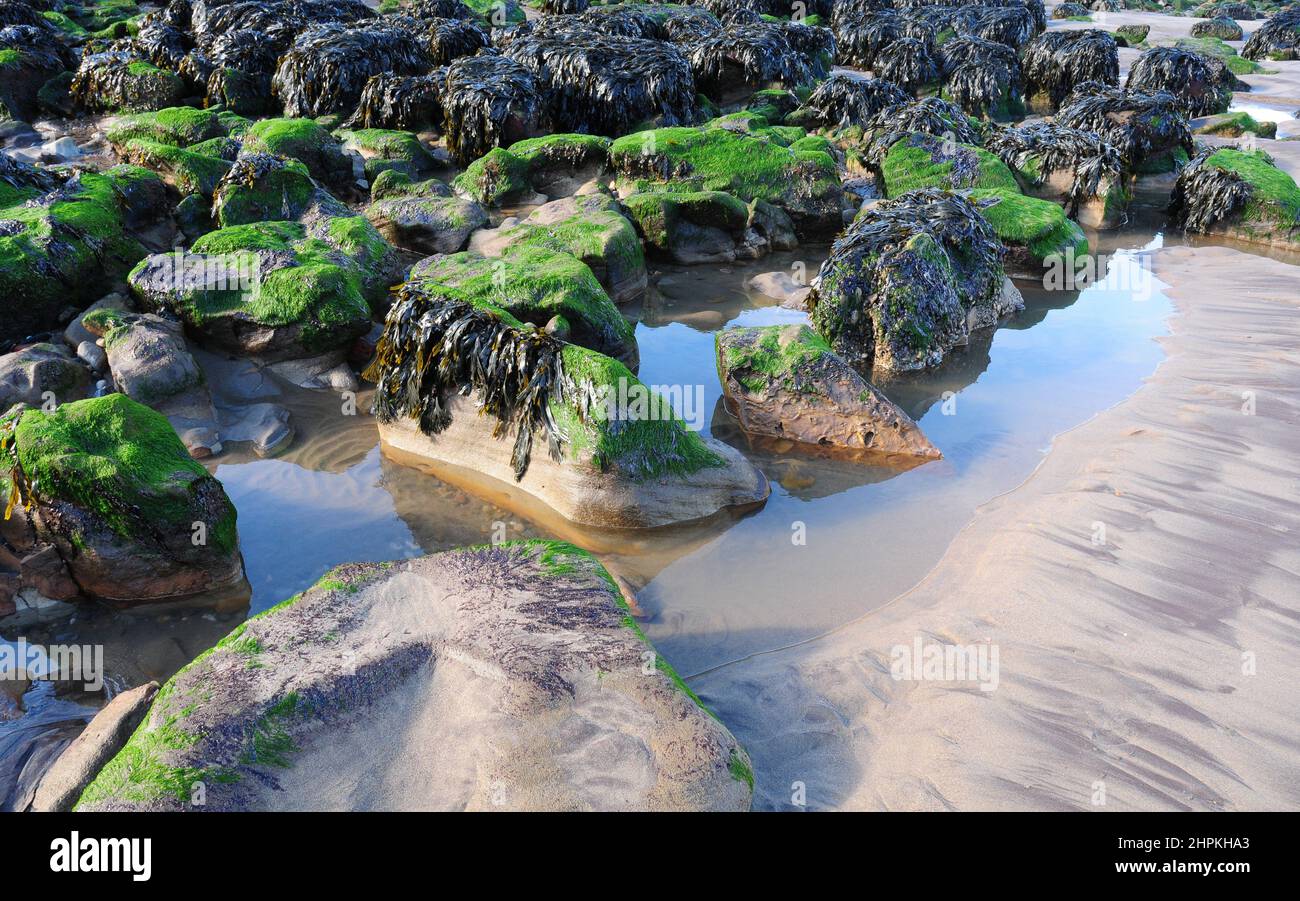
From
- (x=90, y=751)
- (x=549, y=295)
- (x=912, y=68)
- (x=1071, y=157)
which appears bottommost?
(x=90, y=751)

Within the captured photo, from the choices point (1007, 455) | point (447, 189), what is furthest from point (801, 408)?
point (447, 189)

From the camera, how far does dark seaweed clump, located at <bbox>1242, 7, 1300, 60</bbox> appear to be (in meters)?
22.8

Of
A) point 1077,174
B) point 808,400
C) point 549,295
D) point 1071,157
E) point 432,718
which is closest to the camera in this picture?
point 432,718

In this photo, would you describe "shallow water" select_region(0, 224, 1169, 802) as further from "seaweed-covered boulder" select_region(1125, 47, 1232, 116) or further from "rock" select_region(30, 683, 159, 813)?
"seaweed-covered boulder" select_region(1125, 47, 1232, 116)

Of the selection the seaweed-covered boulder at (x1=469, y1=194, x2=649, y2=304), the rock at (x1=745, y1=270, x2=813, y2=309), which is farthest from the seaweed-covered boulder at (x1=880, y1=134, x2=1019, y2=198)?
the seaweed-covered boulder at (x1=469, y1=194, x2=649, y2=304)

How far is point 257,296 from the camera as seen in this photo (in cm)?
734

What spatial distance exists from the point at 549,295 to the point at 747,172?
428cm

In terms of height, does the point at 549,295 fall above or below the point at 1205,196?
below

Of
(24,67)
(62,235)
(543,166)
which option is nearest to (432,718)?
(62,235)

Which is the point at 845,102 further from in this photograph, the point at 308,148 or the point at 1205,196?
the point at 308,148

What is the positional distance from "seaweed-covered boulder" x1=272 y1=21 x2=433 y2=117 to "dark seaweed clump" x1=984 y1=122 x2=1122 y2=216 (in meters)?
9.26
